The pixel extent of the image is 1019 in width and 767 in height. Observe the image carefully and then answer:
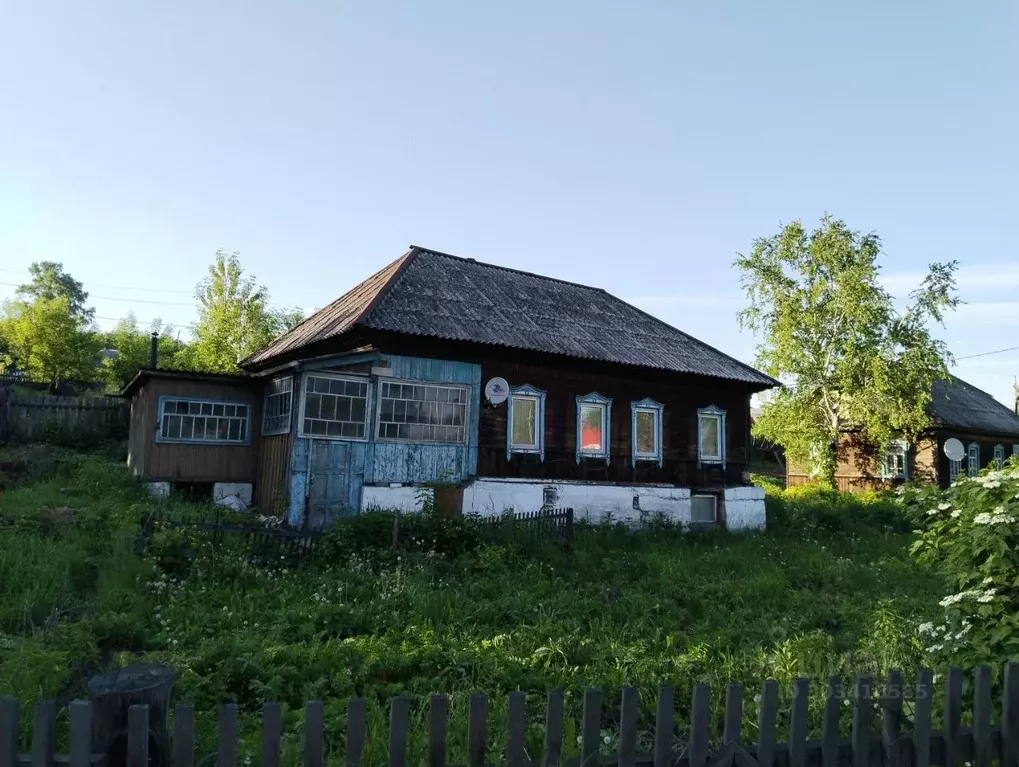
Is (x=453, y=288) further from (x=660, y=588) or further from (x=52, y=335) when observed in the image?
(x=52, y=335)

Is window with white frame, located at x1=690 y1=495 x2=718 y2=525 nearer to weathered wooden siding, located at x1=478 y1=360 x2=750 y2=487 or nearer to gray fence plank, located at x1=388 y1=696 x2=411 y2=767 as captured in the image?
weathered wooden siding, located at x1=478 y1=360 x2=750 y2=487

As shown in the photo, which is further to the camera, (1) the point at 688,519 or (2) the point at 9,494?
(1) the point at 688,519

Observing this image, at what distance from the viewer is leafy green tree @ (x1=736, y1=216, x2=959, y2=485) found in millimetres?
25625

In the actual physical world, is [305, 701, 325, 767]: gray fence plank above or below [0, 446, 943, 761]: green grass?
above

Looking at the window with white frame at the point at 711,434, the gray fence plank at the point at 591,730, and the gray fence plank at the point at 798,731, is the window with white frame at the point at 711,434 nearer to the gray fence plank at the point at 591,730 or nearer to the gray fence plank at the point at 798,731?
the gray fence plank at the point at 798,731

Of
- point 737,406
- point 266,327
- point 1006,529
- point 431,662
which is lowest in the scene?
point 431,662

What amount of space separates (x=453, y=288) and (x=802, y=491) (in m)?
15.5

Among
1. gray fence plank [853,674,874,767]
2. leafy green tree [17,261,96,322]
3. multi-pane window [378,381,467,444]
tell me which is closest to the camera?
gray fence plank [853,674,874,767]

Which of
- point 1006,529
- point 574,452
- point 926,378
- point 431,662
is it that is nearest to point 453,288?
point 574,452

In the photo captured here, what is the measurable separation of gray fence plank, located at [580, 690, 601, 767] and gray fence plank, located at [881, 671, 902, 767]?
1520 millimetres

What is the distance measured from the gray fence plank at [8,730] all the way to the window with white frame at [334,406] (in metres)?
11.0

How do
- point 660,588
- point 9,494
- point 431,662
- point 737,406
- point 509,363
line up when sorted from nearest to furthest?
point 431,662 < point 660,588 < point 9,494 < point 509,363 < point 737,406

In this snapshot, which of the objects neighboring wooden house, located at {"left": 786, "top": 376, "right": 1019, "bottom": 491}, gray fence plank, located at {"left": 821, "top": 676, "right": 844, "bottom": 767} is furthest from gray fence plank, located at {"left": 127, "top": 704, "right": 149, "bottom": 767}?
neighboring wooden house, located at {"left": 786, "top": 376, "right": 1019, "bottom": 491}

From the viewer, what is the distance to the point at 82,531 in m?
10.4
